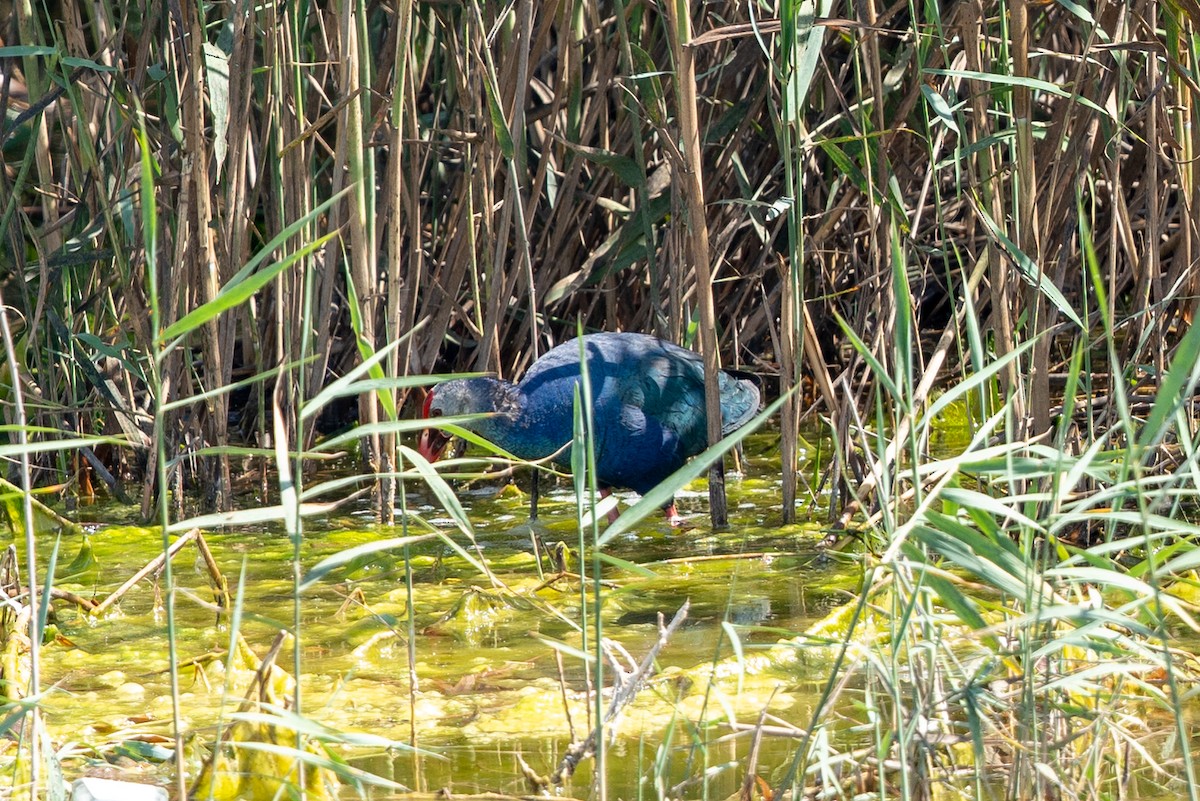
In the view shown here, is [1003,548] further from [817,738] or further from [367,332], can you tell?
[367,332]

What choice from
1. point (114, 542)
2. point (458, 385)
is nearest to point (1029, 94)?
point (458, 385)

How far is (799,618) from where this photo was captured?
2.51 metres

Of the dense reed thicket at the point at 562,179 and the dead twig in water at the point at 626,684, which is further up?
the dense reed thicket at the point at 562,179

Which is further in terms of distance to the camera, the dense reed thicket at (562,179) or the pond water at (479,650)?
the dense reed thicket at (562,179)

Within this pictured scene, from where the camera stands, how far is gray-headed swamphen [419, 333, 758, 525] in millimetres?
3191

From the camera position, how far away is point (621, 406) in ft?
10.5

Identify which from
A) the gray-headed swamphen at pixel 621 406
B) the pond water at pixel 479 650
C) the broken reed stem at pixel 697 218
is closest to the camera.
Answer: the pond water at pixel 479 650

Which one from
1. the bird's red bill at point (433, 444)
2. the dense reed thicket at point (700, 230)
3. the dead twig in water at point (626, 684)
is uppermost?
the dense reed thicket at point (700, 230)

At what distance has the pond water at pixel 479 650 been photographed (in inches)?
70.8

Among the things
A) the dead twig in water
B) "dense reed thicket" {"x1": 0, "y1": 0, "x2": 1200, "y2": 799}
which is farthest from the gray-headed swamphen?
the dead twig in water

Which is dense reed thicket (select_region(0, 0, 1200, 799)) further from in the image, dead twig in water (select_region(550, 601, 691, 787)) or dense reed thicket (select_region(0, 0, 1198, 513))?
dead twig in water (select_region(550, 601, 691, 787))

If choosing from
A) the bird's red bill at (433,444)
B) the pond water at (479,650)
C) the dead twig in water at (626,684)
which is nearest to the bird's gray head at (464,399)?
the bird's red bill at (433,444)

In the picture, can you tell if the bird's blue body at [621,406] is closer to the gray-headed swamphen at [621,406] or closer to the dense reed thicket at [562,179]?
the gray-headed swamphen at [621,406]

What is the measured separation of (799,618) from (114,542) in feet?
5.21
